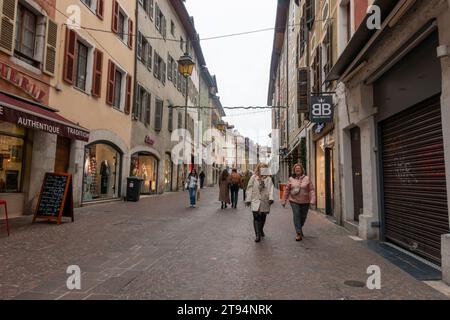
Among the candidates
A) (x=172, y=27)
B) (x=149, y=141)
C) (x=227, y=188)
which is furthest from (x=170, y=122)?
(x=227, y=188)

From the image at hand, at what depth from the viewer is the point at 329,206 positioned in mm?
11461

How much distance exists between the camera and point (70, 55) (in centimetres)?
1142

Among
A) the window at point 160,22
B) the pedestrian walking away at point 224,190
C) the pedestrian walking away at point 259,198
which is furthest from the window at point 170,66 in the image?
the pedestrian walking away at point 259,198

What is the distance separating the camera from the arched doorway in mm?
13508

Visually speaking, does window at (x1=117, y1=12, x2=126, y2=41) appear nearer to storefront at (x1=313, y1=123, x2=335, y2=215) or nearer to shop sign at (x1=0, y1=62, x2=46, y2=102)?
shop sign at (x1=0, y1=62, x2=46, y2=102)

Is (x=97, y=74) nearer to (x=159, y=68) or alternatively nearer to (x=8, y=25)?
A: (x=8, y=25)

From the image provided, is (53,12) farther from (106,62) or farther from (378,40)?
(378,40)

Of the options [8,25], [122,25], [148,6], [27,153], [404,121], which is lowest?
[27,153]

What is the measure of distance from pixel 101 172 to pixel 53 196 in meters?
6.63

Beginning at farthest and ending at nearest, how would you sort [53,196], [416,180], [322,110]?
[322,110] → [53,196] → [416,180]

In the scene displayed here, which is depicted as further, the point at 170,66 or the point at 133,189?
the point at 170,66

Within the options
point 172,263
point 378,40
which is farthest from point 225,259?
point 378,40

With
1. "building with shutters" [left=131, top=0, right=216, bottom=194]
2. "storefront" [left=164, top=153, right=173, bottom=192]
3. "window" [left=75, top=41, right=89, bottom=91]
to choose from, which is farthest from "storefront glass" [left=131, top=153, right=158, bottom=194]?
"window" [left=75, top=41, right=89, bottom=91]
